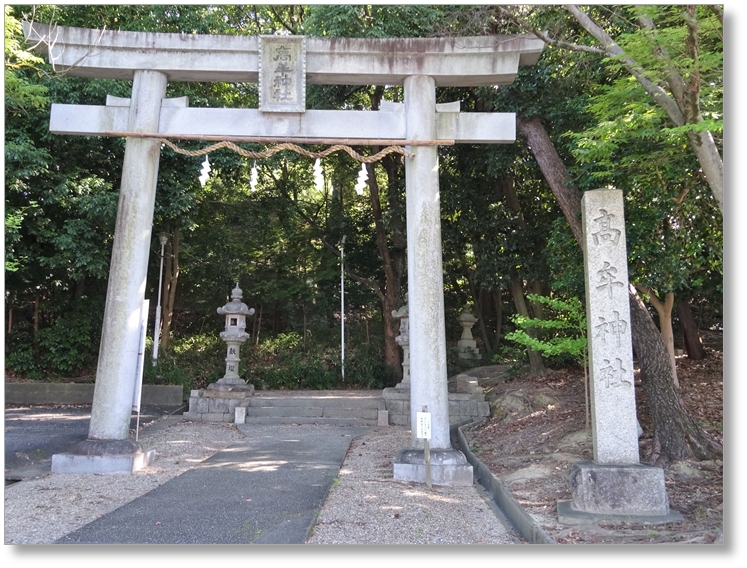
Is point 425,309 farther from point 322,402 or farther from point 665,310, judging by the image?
point 322,402

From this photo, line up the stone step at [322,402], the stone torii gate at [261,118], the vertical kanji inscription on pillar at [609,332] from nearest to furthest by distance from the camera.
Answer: the vertical kanji inscription on pillar at [609,332] < the stone torii gate at [261,118] < the stone step at [322,402]

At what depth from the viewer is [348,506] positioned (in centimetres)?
518

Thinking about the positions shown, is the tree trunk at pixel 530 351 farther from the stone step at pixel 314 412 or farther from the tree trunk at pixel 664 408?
the tree trunk at pixel 664 408

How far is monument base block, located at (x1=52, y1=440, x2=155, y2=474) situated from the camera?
21.2 ft

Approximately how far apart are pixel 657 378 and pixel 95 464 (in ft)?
22.5

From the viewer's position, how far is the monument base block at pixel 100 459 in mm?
6449

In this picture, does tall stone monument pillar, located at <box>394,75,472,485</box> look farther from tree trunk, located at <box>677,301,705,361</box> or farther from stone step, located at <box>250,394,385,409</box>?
tree trunk, located at <box>677,301,705,361</box>

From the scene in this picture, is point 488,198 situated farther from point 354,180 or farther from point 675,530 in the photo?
point 675,530

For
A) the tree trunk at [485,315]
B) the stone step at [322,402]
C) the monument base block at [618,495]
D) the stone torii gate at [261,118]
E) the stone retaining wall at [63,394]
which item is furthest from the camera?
the tree trunk at [485,315]

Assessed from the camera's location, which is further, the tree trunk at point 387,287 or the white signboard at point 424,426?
the tree trunk at point 387,287

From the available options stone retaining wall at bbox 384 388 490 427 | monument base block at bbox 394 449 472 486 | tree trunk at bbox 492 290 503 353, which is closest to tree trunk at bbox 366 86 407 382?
tree trunk at bbox 492 290 503 353

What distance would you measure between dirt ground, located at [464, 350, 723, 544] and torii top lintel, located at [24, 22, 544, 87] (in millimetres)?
4823

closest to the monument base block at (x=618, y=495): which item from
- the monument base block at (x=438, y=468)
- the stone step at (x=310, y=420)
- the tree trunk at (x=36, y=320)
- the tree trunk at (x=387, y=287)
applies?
the monument base block at (x=438, y=468)

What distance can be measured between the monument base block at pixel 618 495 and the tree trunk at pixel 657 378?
164 centimetres
